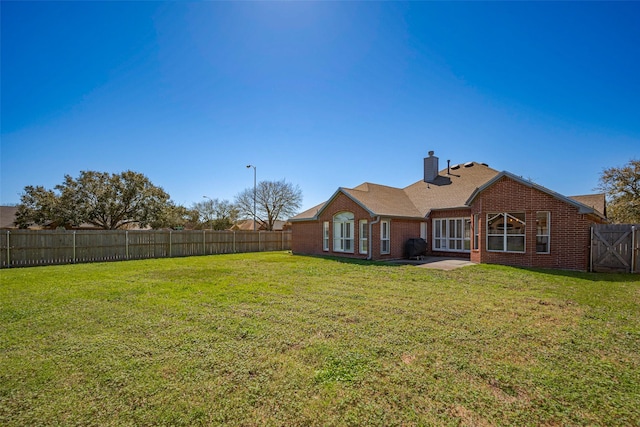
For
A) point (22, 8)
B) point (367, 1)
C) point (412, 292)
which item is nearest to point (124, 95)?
point (22, 8)

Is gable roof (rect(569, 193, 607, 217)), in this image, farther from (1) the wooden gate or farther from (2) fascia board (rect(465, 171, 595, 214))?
(2) fascia board (rect(465, 171, 595, 214))

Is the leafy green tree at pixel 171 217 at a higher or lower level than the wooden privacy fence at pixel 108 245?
higher

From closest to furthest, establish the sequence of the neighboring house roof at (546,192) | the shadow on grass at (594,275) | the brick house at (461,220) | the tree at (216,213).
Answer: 1. the shadow on grass at (594,275)
2. the neighboring house roof at (546,192)
3. the brick house at (461,220)
4. the tree at (216,213)

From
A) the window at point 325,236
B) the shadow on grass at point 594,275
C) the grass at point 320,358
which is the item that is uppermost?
the window at point 325,236

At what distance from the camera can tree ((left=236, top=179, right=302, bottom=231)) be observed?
156ft

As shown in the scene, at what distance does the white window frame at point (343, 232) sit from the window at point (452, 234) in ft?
17.2

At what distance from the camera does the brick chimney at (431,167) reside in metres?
22.6

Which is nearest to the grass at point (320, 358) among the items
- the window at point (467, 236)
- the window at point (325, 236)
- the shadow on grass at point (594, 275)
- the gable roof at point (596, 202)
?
the shadow on grass at point (594, 275)

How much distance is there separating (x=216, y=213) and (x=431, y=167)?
37.9 m

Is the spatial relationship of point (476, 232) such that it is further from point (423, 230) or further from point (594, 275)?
point (594, 275)

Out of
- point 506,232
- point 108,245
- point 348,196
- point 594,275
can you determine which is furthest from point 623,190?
point 108,245

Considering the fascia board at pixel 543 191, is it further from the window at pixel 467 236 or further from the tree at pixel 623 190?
the tree at pixel 623 190

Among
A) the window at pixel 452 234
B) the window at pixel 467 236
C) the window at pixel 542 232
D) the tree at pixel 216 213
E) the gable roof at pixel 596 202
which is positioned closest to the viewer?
the window at pixel 542 232

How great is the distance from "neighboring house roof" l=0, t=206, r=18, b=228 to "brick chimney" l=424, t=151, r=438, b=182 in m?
42.2
